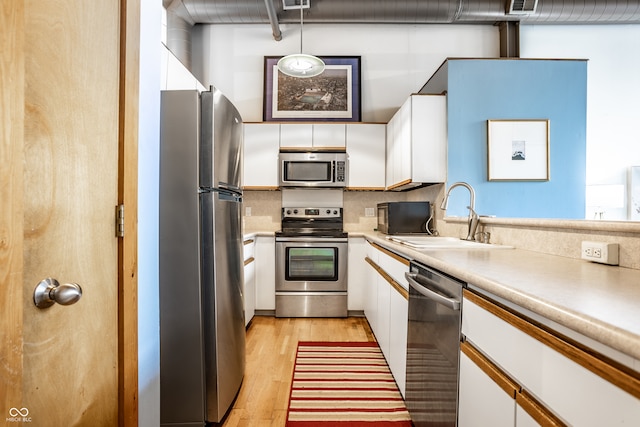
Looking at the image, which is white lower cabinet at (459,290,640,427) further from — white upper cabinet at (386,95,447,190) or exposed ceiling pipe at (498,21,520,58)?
exposed ceiling pipe at (498,21,520,58)

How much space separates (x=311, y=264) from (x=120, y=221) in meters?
2.51

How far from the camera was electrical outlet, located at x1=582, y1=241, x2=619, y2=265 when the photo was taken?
1.12m

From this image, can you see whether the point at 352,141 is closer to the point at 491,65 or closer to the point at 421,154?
the point at 421,154

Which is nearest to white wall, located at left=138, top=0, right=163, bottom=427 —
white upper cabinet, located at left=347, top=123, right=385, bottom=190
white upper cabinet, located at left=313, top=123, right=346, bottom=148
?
white upper cabinet, located at left=313, top=123, right=346, bottom=148

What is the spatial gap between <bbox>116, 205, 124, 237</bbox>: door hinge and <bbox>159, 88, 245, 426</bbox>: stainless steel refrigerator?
0.62 metres

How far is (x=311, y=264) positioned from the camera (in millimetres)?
3309

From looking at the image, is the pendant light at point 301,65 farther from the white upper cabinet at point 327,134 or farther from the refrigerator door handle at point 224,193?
the refrigerator door handle at point 224,193

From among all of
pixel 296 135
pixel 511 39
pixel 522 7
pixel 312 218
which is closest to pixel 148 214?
pixel 296 135

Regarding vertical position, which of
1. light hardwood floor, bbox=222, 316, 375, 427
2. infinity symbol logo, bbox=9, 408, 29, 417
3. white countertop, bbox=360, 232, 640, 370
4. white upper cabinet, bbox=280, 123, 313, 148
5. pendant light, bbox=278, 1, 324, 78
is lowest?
light hardwood floor, bbox=222, 316, 375, 427

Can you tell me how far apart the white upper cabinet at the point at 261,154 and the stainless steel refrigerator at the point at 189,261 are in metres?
1.88

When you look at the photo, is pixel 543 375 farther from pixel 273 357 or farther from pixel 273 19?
pixel 273 19

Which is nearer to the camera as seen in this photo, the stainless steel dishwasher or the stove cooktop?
the stainless steel dishwasher

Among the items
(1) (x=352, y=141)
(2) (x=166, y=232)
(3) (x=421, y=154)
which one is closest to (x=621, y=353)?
(2) (x=166, y=232)

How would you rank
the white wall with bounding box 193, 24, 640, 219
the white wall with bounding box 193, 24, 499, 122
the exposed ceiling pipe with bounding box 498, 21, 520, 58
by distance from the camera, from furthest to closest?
the white wall with bounding box 193, 24, 499, 122
the white wall with bounding box 193, 24, 640, 219
the exposed ceiling pipe with bounding box 498, 21, 520, 58
